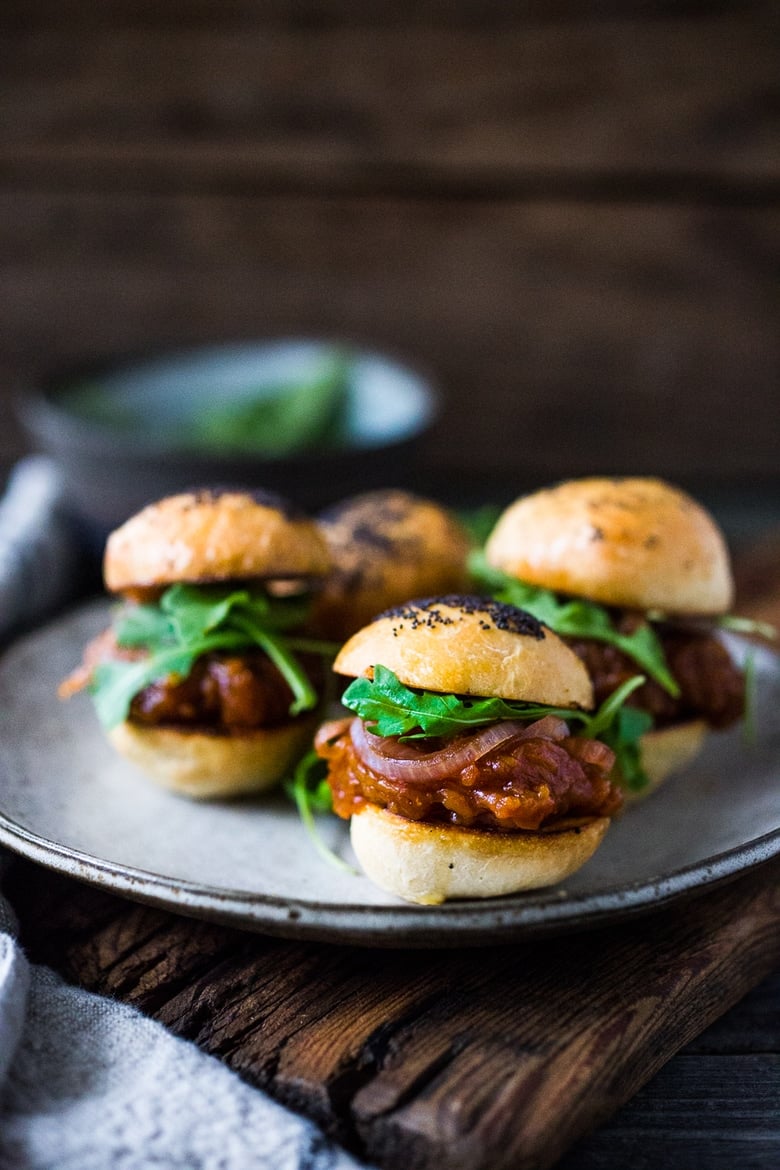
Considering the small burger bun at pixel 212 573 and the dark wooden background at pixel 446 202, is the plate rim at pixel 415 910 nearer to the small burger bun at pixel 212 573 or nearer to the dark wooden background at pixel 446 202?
the small burger bun at pixel 212 573

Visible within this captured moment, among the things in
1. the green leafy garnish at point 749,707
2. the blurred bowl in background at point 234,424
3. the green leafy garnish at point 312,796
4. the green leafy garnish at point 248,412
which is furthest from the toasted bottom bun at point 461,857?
the green leafy garnish at point 248,412

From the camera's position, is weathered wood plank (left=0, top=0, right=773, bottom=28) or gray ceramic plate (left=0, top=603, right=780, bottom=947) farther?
weathered wood plank (left=0, top=0, right=773, bottom=28)

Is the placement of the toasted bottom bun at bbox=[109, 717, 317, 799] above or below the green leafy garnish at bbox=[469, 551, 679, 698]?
below

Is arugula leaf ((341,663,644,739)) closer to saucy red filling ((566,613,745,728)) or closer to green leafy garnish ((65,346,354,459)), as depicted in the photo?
saucy red filling ((566,613,745,728))

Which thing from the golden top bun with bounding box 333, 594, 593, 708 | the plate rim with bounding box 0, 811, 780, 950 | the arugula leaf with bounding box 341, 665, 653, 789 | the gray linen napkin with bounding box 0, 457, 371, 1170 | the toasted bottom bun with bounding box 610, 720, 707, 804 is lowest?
the gray linen napkin with bounding box 0, 457, 371, 1170

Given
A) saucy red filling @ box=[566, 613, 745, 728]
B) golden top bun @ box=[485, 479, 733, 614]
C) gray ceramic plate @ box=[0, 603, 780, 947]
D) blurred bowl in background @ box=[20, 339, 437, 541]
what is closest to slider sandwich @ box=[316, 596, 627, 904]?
gray ceramic plate @ box=[0, 603, 780, 947]

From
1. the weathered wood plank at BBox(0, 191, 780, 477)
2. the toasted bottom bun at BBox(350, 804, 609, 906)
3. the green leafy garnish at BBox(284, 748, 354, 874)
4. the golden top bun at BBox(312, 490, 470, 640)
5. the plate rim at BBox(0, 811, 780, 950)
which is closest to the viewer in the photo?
the plate rim at BBox(0, 811, 780, 950)
